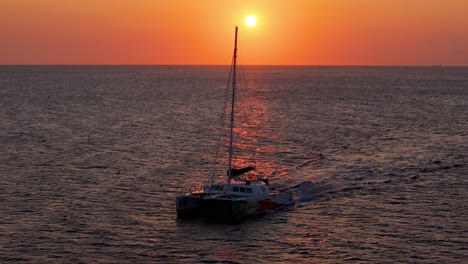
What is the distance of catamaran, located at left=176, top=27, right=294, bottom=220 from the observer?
183 ft

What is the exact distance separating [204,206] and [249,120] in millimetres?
81704

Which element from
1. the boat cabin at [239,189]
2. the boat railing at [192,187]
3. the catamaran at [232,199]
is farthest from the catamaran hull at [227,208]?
the boat railing at [192,187]

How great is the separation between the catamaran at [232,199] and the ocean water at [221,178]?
120cm

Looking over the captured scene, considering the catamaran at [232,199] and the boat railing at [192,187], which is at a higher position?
the catamaran at [232,199]

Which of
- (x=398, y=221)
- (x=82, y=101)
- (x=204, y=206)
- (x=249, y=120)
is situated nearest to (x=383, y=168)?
(x=398, y=221)

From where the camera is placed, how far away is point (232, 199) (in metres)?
56.1

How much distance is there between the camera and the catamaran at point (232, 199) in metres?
55.7

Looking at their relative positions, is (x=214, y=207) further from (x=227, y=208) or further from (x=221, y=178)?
(x=221, y=178)

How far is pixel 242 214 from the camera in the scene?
5678 cm

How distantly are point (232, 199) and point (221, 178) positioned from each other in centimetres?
1669

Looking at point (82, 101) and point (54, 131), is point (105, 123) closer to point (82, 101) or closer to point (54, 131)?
point (54, 131)

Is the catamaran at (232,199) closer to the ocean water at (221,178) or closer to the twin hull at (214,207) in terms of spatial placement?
the twin hull at (214,207)

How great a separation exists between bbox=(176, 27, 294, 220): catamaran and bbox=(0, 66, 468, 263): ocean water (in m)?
1.20

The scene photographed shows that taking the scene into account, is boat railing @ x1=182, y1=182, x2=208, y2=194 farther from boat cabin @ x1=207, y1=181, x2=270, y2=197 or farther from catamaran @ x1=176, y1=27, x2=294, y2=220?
boat cabin @ x1=207, y1=181, x2=270, y2=197
